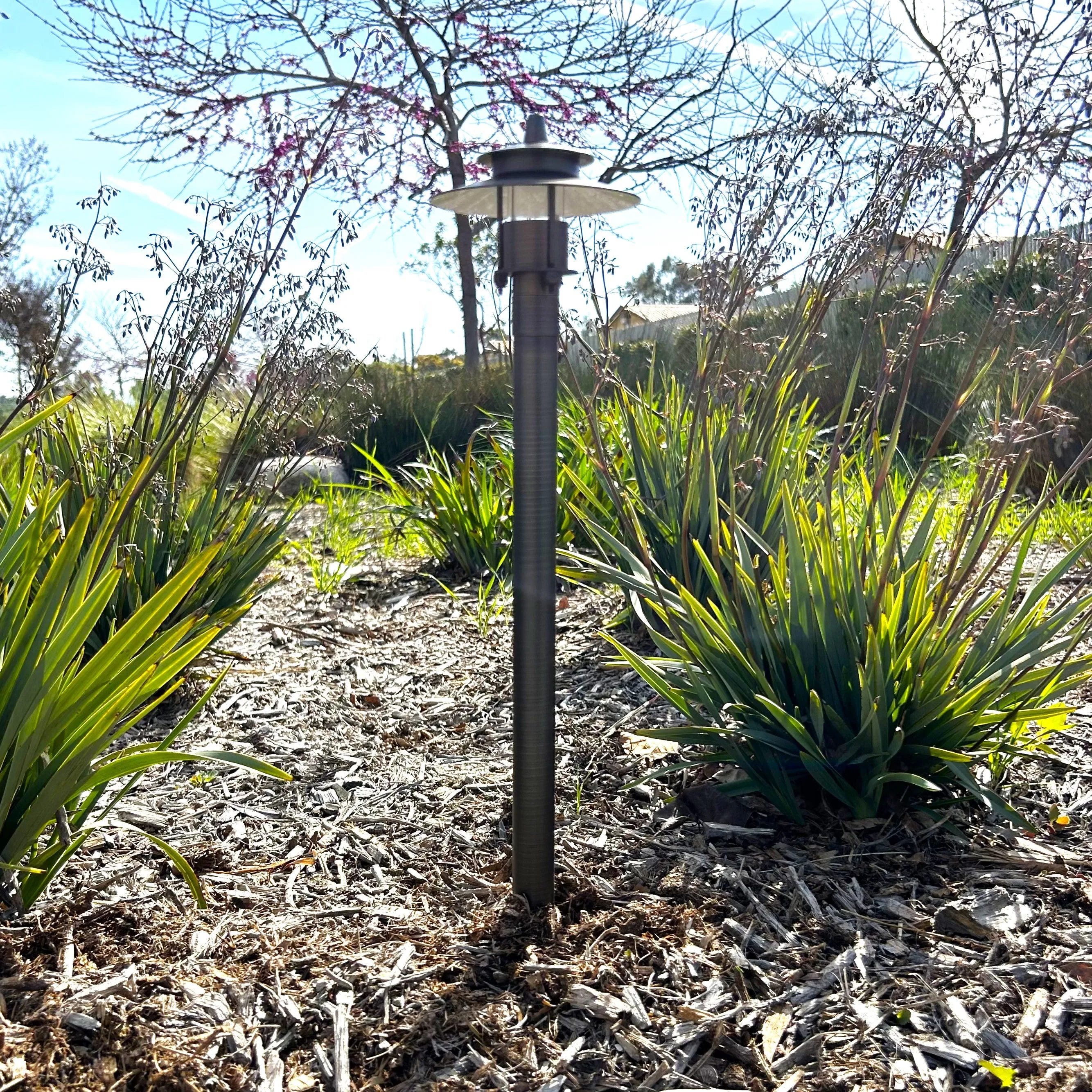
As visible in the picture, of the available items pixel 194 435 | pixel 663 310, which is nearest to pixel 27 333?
pixel 194 435

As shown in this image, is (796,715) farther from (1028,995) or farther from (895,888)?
(1028,995)

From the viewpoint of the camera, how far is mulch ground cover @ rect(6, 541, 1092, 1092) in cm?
173

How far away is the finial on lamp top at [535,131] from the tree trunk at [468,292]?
9.49m

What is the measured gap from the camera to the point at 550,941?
2.06 metres

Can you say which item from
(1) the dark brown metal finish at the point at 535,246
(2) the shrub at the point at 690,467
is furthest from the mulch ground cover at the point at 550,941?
(1) the dark brown metal finish at the point at 535,246

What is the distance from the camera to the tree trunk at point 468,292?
37.8ft

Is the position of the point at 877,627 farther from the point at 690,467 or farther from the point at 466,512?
the point at 466,512

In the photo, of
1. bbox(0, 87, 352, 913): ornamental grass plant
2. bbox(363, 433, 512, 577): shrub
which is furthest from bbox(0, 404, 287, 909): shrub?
bbox(363, 433, 512, 577): shrub

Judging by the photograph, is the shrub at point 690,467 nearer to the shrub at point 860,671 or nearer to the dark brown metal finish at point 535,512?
the shrub at point 860,671

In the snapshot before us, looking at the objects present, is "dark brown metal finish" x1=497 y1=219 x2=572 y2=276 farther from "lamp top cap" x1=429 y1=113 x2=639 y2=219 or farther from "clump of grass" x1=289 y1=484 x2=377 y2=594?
"clump of grass" x1=289 y1=484 x2=377 y2=594

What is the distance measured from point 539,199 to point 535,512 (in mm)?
611

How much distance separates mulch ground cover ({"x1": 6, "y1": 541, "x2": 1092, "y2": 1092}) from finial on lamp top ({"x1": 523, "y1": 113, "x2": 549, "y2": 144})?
5.18ft

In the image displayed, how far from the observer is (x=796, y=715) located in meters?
2.52

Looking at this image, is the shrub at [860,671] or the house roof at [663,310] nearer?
the shrub at [860,671]
